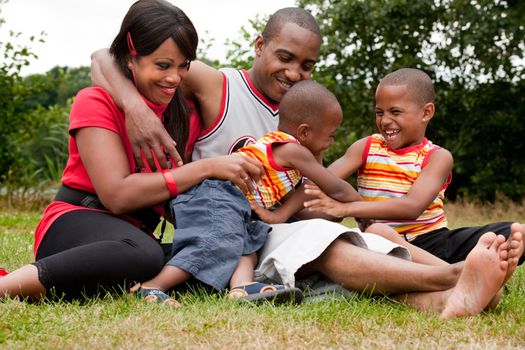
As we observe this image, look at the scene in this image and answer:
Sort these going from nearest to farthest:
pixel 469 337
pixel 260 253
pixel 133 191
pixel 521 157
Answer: pixel 469 337 < pixel 133 191 < pixel 260 253 < pixel 521 157

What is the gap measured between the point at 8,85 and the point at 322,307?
8070 mm

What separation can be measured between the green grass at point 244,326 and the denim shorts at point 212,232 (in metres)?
0.18

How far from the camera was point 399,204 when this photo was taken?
398 cm

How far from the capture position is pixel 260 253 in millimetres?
3838

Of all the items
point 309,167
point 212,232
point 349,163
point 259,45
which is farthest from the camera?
point 259,45

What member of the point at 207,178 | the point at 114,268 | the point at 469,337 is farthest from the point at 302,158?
the point at 469,337

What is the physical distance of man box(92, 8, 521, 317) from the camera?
3156 millimetres

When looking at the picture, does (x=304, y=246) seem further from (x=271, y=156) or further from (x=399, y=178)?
(x=399, y=178)

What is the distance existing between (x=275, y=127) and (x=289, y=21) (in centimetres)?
63

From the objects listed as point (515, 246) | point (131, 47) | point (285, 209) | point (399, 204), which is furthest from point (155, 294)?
point (515, 246)

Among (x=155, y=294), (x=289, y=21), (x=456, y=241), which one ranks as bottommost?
(x=155, y=294)

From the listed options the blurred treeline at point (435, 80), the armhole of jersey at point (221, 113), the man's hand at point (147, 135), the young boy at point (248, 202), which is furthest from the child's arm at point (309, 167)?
the blurred treeline at point (435, 80)

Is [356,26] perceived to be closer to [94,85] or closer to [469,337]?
[94,85]

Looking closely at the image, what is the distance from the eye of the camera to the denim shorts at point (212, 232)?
11.6 feet
